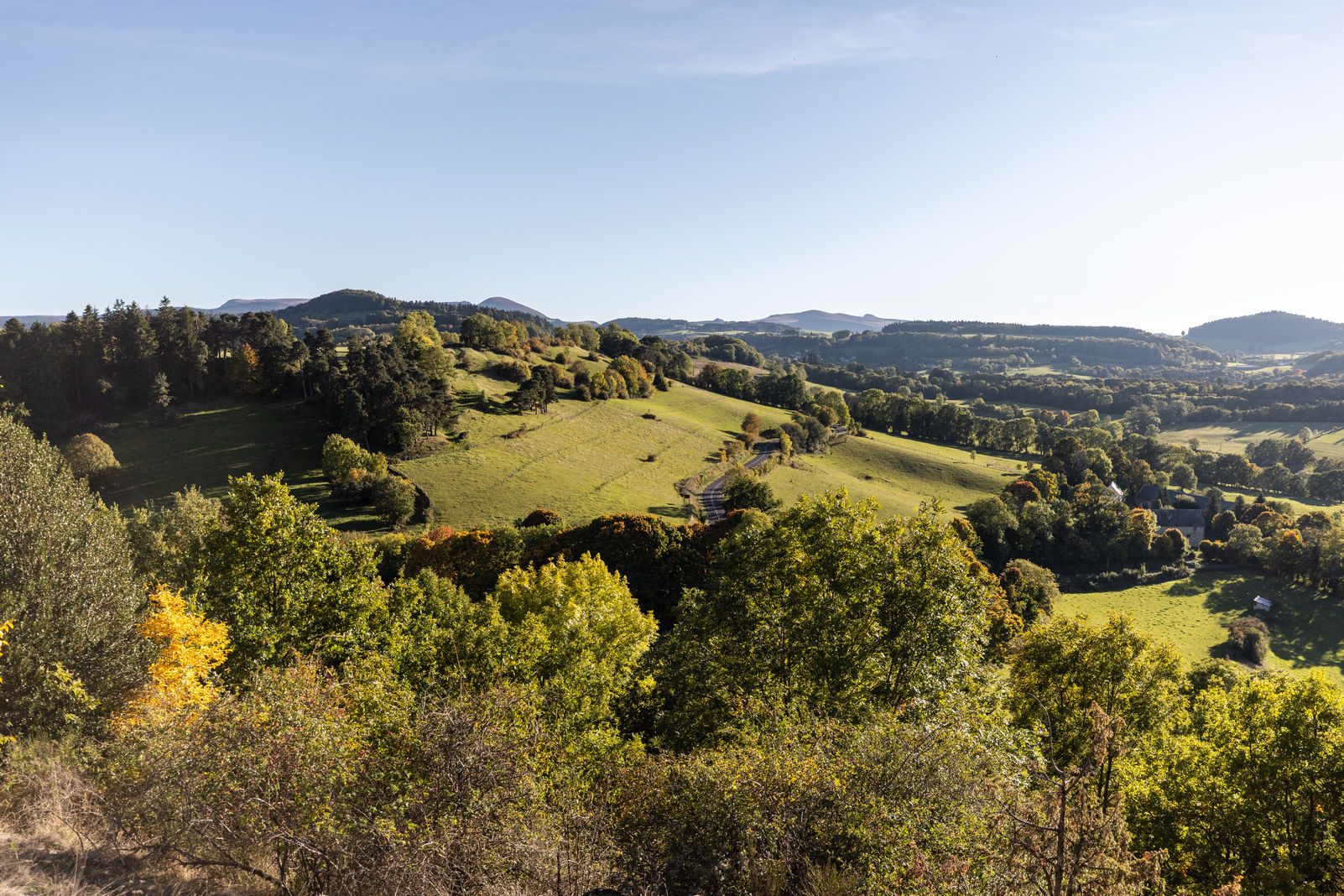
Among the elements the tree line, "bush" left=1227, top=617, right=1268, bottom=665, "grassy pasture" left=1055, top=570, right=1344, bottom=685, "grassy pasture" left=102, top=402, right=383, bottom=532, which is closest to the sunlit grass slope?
"grassy pasture" left=102, top=402, right=383, bottom=532

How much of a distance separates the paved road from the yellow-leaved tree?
166 feet

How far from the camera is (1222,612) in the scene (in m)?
76.1

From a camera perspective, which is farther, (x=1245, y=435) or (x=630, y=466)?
(x=1245, y=435)

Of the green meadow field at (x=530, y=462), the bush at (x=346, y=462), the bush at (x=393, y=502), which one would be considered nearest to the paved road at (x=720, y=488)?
the green meadow field at (x=530, y=462)

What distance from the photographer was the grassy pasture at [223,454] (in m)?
65.5

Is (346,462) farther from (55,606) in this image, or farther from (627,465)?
(55,606)

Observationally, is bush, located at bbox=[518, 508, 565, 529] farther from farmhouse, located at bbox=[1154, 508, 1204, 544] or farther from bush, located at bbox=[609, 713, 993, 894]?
farmhouse, located at bbox=[1154, 508, 1204, 544]

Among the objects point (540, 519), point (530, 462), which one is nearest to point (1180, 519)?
point (530, 462)

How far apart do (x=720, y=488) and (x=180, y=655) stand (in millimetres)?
68843

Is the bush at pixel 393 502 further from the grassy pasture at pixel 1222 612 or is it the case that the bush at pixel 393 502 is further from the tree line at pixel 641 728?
the grassy pasture at pixel 1222 612

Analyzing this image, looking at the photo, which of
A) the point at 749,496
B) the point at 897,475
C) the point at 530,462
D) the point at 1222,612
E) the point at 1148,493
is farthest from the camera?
the point at 1148,493

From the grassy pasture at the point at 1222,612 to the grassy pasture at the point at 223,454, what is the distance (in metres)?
89.6

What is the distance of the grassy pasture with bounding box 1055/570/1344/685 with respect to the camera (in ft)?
217

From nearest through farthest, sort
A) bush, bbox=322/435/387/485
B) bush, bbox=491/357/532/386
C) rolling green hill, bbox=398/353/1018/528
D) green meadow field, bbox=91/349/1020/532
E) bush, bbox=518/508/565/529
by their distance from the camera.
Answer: bush, bbox=518/508/565/529 → bush, bbox=322/435/387/485 → green meadow field, bbox=91/349/1020/532 → rolling green hill, bbox=398/353/1018/528 → bush, bbox=491/357/532/386
